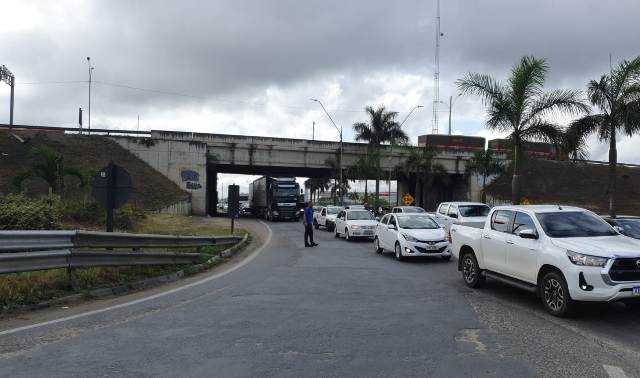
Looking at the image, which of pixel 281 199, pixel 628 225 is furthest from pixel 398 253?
pixel 281 199

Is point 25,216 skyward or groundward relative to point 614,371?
skyward

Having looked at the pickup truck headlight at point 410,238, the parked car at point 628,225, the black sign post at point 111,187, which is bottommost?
the pickup truck headlight at point 410,238

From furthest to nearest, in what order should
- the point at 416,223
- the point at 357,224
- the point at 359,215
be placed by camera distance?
the point at 359,215, the point at 357,224, the point at 416,223

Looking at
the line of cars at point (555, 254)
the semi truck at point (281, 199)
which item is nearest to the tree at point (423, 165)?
the semi truck at point (281, 199)

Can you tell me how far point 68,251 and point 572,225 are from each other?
27.9 ft

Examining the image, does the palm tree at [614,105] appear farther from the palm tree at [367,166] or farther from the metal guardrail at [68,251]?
the palm tree at [367,166]

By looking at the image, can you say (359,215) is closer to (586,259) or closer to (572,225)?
(572,225)

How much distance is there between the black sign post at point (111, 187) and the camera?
12414 mm

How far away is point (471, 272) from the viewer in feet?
36.8

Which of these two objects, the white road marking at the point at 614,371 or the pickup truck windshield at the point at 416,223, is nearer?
the white road marking at the point at 614,371

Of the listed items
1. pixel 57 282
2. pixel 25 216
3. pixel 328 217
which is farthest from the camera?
pixel 328 217

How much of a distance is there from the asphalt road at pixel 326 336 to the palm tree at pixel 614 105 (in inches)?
597

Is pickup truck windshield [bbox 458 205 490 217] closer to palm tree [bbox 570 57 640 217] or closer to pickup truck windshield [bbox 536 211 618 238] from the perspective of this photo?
palm tree [bbox 570 57 640 217]

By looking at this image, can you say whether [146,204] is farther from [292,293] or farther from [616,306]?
[616,306]
